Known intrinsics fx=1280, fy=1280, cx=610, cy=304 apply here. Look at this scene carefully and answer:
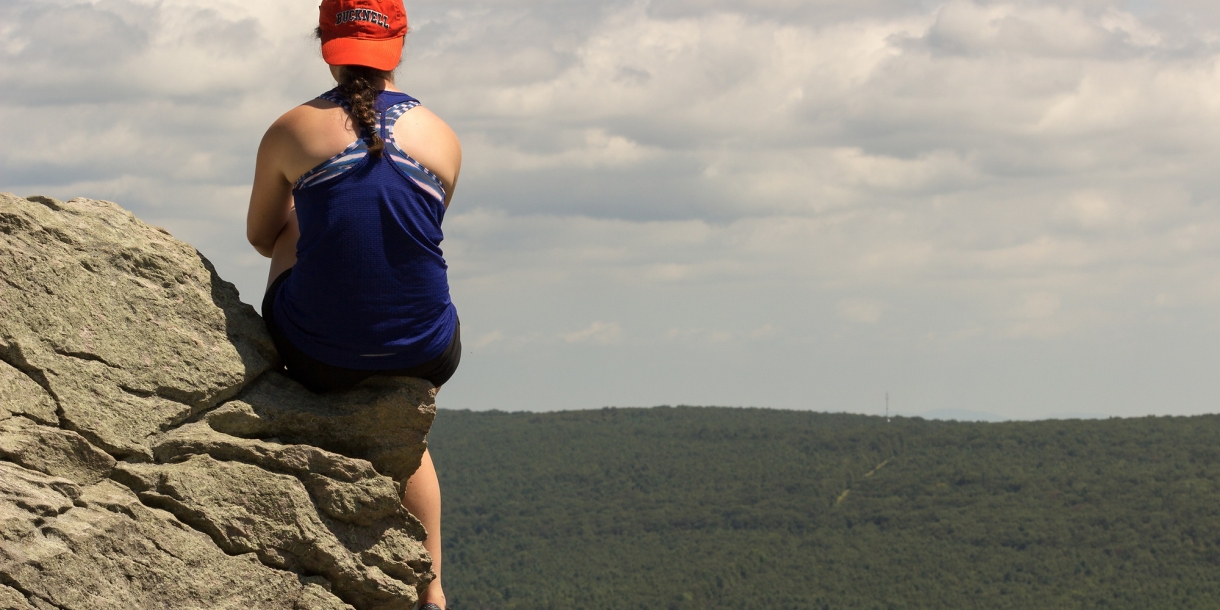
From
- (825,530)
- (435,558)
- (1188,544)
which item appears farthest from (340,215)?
(825,530)

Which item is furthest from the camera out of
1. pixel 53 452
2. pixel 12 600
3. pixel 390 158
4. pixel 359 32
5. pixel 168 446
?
pixel 359 32

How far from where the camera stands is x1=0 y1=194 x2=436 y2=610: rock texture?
5254mm

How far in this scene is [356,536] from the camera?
19.9ft

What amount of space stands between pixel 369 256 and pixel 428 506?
148 cm

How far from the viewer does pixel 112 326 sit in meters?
5.89

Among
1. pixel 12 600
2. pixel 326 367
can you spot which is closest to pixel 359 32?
pixel 326 367

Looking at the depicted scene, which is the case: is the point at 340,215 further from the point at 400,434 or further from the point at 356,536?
the point at 356,536

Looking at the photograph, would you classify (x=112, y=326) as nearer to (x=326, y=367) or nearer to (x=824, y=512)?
(x=326, y=367)

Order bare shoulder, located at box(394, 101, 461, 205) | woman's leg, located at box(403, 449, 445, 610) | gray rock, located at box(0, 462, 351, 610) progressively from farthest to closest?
1. woman's leg, located at box(403, 449, 445, 610)
2. bare shoulder, located at box(394, 101, 461, 205)
3. gray rock, located at box(0, 462, 351, 610)

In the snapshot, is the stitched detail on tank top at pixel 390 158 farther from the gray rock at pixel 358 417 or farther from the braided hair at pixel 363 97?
the gray rock at pixel 358 417

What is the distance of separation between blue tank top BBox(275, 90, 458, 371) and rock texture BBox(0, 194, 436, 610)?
340 mm

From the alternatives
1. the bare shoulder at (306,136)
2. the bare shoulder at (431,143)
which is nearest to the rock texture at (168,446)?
the bare shoulder at (306,136)

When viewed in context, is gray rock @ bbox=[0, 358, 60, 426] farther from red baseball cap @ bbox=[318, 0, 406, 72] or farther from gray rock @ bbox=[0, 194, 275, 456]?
red baseball cap @ bbox=[318, 0, 406, 72]

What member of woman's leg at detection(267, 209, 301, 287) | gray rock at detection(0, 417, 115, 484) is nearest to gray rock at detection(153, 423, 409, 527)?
gray rock at detection(0, 417, 115, 484)
